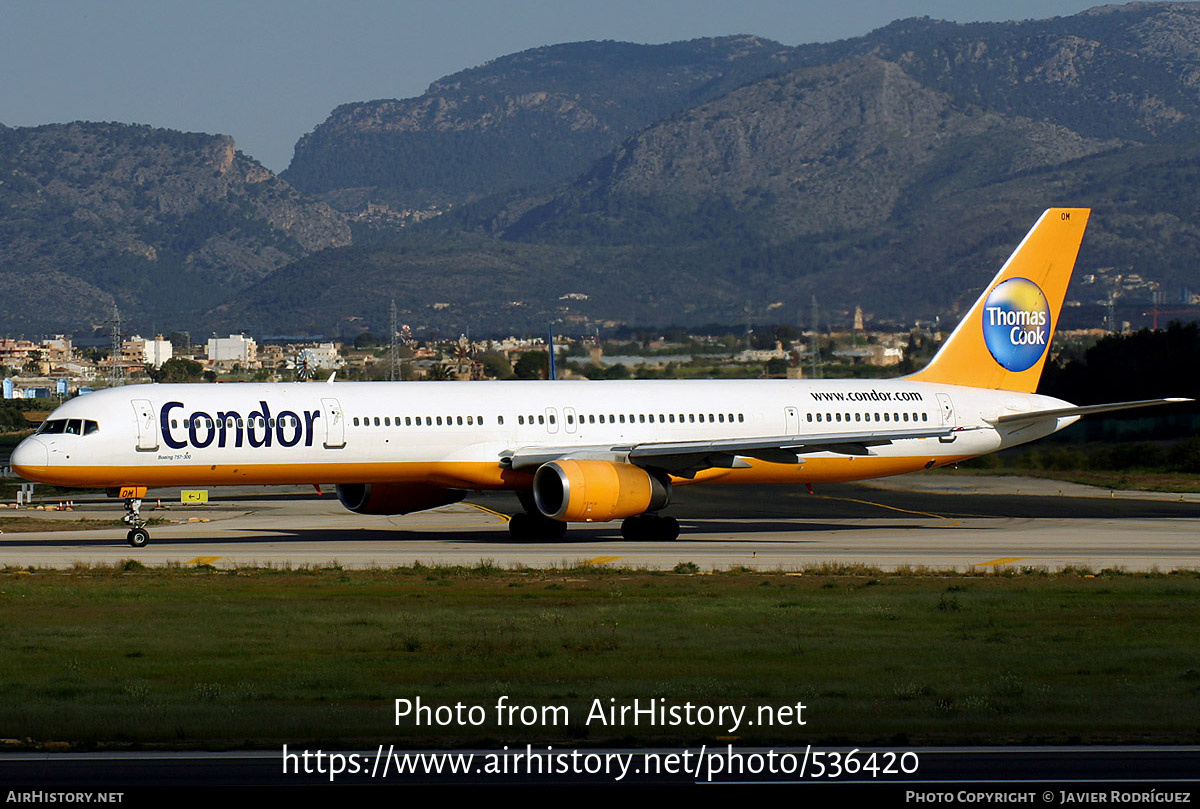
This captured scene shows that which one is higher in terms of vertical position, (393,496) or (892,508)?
(393,496)

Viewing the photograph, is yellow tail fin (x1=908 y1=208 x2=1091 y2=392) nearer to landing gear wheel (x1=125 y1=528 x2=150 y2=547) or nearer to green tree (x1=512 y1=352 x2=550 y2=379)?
landing gear wheel (x1=125 y1=528 x2=150 y2=547)

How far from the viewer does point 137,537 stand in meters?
39.9

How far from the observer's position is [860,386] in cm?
4778

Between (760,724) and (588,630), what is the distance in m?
7.12

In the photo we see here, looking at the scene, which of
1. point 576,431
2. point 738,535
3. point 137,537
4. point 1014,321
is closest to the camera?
point 137,537

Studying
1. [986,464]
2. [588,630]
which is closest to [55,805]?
[588,630]

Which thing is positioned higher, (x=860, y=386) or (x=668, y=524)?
(x=860, y=386)

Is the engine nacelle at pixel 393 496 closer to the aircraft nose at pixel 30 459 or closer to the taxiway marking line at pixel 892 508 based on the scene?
the aircraft nose at pixel 30 459

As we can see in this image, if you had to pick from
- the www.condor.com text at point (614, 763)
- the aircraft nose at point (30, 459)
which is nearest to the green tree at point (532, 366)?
the aircraft nose at point (30, 459)

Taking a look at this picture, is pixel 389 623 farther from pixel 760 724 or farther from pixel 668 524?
pixel 668 524

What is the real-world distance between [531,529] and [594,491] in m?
4.19

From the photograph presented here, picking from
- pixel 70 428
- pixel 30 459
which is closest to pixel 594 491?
pixel 70 428

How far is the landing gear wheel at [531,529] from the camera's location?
138ft

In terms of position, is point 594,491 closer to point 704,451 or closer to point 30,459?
point 704,451
